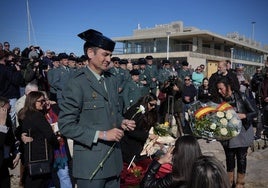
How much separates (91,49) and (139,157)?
2682mm

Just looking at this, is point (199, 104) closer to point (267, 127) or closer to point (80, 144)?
point (80, 144)

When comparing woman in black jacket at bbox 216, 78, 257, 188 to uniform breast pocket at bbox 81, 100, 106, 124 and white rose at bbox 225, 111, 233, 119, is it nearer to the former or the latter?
white rose at bbox 225, 111, 233, 119

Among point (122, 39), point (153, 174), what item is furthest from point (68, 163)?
point (122, 39)

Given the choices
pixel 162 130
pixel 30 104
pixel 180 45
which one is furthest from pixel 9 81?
pixel 180 45

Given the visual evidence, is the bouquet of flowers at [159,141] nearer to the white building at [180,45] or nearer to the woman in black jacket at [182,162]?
the woman in black jacket at [182,162]

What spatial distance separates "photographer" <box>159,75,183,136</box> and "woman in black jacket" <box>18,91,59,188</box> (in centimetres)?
513

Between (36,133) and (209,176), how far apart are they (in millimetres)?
2645

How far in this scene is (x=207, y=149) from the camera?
25.2 ft

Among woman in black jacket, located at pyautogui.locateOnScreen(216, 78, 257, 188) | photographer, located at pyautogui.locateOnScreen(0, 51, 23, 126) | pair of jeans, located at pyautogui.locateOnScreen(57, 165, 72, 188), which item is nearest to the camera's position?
pair of jeans, located at pyautogui.locateOnScreen(57, 165, 72, 188)

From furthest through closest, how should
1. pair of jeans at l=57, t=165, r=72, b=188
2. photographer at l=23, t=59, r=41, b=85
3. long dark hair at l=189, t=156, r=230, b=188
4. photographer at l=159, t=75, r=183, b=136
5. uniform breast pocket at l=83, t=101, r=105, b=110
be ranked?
photographer at l=159, t=75, r=183, b=136, photographer at l=23, t=59, r=41, b=85, pair of jeans at l=57, t=165, r=72, b=188, uniform breast pocket at l=83, t=101, r=105, b=110, long dark hair at l=189, t=156, r=230, b=188

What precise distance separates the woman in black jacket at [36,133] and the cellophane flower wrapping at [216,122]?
6.64 feet

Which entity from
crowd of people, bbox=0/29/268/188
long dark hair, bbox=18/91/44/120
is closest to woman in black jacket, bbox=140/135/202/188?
crowd of people, bbox=0/29/268/188

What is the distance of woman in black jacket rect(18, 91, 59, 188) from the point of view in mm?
3953

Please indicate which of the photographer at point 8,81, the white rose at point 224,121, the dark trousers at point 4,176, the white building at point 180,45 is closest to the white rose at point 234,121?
the white rose at point 224,121
